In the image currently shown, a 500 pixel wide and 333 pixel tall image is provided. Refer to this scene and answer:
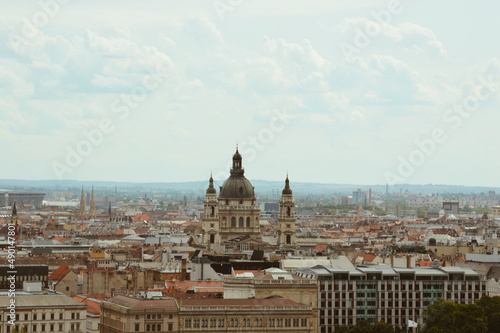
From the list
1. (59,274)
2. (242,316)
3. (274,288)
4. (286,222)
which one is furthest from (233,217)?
(242,316)

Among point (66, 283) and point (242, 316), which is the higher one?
point (66, 283)

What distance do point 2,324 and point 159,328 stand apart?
9.76 meters

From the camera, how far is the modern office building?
4331 inches

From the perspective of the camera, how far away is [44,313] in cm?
9306

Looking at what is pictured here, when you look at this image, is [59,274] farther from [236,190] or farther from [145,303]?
[236,190]

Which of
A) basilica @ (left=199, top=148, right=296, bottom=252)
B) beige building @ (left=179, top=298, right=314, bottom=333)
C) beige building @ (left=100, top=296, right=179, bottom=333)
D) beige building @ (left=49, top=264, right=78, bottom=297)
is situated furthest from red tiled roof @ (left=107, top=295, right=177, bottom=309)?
basilica @ (left=199, top=148, right=296, bottom=252)

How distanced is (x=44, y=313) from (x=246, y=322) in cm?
1289

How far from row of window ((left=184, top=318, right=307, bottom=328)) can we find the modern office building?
42.7ft

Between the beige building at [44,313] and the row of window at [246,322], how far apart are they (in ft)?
24.2

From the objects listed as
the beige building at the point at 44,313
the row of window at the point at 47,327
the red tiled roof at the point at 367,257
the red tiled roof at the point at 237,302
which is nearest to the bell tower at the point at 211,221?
the red tiled roof at the point at 367,257

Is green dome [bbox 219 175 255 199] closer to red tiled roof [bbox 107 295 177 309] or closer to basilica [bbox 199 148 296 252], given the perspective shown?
basilica [bbox 199 148 296 252]

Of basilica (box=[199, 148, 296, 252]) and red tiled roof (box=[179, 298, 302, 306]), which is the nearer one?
red tiled roof (box=[179, 298, 302, 306])

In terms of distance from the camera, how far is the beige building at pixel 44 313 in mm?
91562

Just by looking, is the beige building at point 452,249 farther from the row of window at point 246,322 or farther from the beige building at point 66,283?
the row of window at point 246,322
